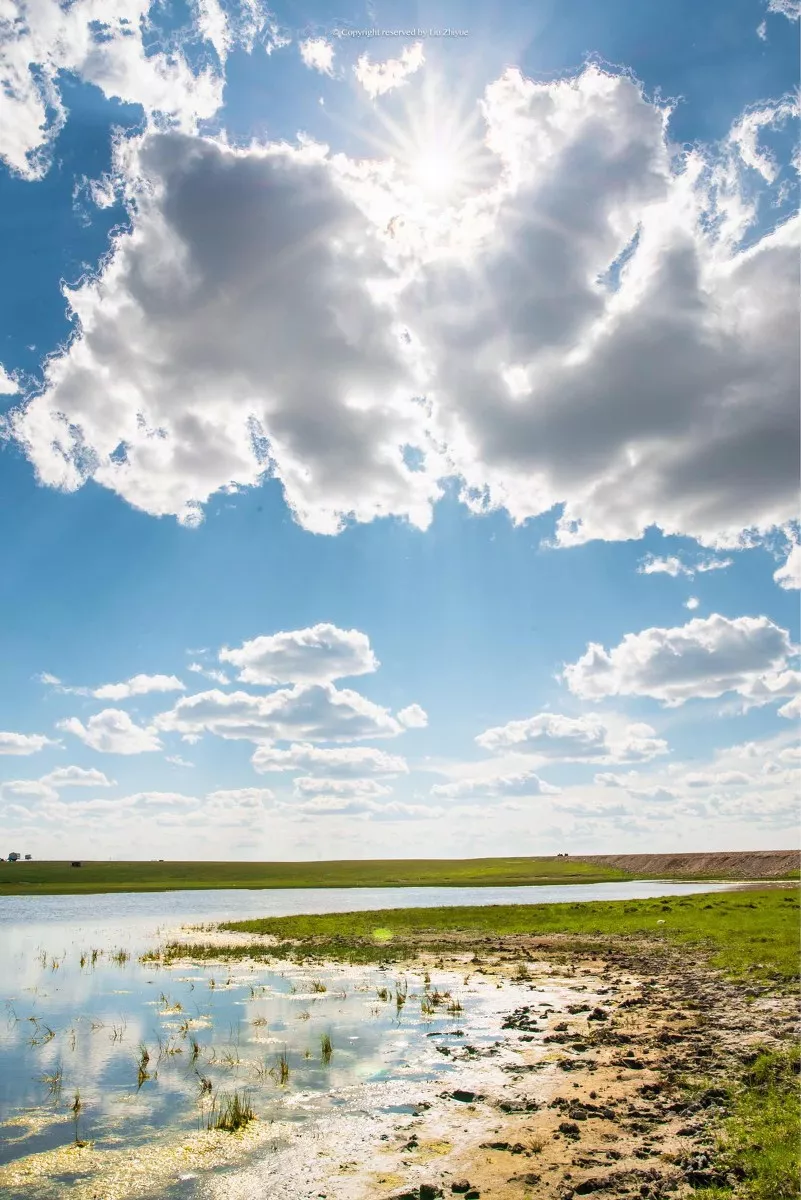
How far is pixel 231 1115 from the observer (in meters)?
17.5

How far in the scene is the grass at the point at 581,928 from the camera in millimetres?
38375

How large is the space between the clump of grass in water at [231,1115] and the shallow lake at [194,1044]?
146 millimetres

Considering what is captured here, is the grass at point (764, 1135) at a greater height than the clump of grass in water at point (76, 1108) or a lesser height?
greater

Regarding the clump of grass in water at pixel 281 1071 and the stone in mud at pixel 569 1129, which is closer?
the stone in mud at pixel 569 1129

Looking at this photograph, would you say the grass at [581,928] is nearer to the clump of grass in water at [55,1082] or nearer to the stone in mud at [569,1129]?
the stone in mud at [569,1129]

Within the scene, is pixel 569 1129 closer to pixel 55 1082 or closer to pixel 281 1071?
pixel 281 1071

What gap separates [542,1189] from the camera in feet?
43.4

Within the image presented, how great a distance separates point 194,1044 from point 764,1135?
57.7 feet

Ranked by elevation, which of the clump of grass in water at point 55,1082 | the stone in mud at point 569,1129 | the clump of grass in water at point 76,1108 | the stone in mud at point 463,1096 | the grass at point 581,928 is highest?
the stone in mud at point 569,1129

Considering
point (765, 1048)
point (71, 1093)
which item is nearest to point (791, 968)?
point (765, 1048)

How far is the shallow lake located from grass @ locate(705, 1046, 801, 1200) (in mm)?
7665

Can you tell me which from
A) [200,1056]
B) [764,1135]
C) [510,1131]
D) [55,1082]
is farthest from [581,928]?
[764,1135]

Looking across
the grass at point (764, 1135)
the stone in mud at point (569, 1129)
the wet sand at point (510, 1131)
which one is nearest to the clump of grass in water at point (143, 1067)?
the wet sand at point (510, 1131)

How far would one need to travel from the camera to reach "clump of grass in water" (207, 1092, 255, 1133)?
56.3ft
